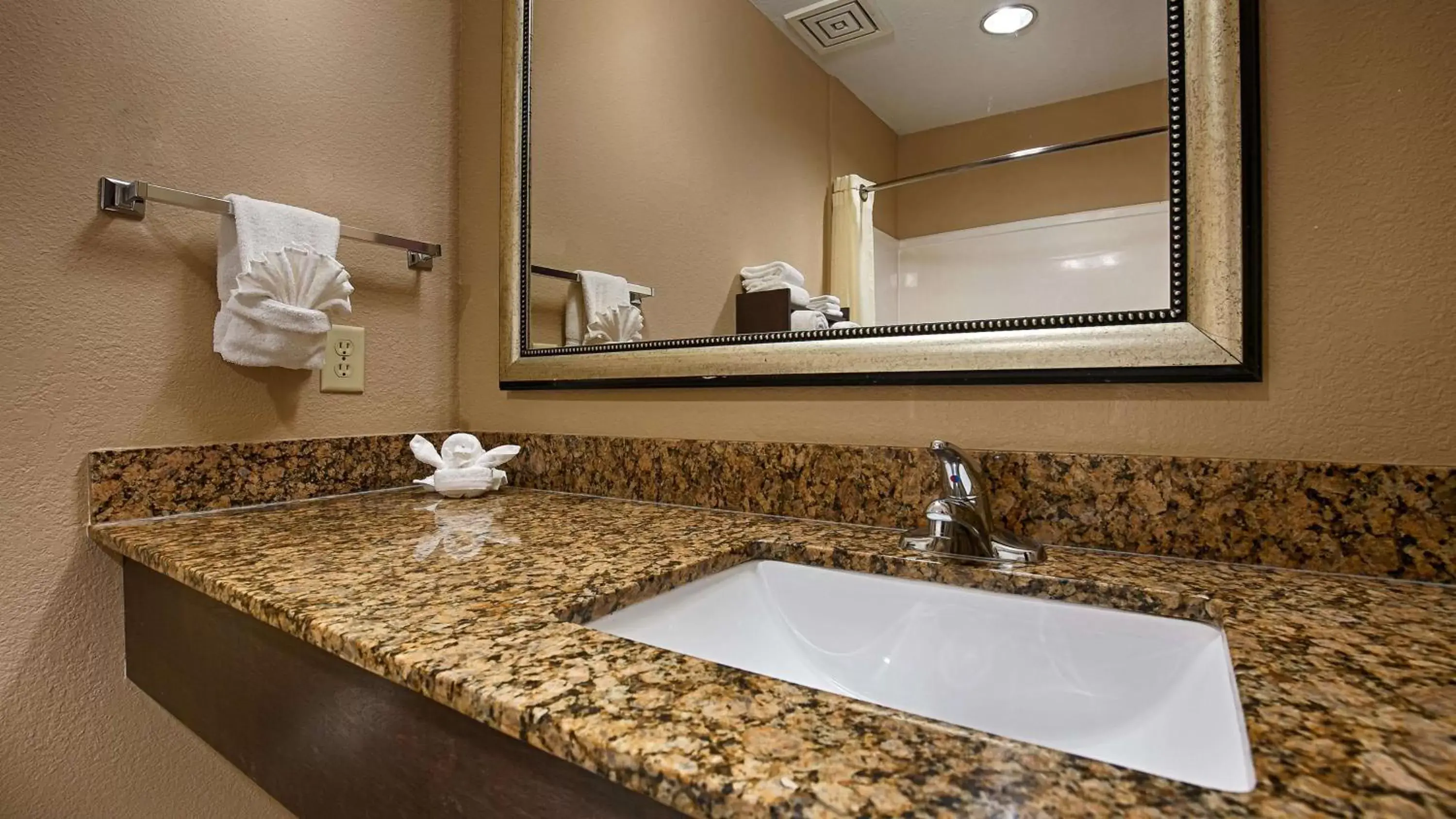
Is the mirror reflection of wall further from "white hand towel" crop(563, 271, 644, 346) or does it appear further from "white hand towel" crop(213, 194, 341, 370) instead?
"white hand towel" crop(213, 194, 341, 370)

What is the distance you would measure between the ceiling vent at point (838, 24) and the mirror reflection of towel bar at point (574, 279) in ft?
1.42

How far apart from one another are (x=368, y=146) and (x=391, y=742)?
1.02 m

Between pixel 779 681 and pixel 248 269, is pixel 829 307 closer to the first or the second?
pixel 779 681

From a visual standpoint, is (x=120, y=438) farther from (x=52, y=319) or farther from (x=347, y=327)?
(x=347, y=327)

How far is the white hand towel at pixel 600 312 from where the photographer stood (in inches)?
43.0

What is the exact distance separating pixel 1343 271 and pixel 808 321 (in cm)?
54

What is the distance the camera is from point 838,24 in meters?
0.87

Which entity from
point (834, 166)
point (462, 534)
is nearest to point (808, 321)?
point (834, 166)

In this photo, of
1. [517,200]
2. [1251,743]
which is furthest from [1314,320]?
[517,200]

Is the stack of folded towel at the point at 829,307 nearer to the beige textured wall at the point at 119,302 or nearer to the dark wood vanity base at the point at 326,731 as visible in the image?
the dark wood vanity base at the point at 326,731

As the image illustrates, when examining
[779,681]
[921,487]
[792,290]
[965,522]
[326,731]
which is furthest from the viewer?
[792,290]

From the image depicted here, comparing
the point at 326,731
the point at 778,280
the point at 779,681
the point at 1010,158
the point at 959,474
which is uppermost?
the point at 1010,158

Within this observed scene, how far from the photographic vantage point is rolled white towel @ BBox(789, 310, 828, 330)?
0.88 metres

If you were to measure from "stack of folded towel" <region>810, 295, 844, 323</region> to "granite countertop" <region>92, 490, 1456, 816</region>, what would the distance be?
0.90 feet
